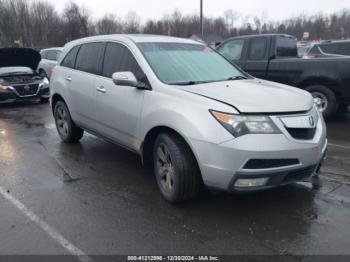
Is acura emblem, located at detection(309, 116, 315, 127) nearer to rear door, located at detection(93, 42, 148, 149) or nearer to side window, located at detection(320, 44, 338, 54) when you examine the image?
rear door, located at detection(93, 42, 148, 149)

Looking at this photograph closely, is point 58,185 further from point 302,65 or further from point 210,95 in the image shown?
point 302,65

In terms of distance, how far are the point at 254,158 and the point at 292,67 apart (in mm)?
5549

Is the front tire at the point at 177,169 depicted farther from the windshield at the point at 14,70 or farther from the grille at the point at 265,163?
the windshield at the point at 14,70

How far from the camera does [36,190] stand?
14.5 feet

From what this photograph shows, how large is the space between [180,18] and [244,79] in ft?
290

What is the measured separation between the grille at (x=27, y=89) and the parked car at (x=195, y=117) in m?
6.37

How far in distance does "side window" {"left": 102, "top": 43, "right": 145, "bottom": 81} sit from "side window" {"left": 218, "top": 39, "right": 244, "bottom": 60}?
15.5 feet

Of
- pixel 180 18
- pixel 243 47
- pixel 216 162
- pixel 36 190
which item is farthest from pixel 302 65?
pixel 180 18

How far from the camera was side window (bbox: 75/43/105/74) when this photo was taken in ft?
17.3

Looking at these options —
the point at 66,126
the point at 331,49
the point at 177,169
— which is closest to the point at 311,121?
the point at 177,169

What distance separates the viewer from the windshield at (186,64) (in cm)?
428

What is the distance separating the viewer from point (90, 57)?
216 inches

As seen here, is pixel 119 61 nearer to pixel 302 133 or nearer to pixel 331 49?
pixel 302 133

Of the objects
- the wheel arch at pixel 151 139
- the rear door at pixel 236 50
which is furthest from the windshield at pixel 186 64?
the rear door at pixel 236 50
